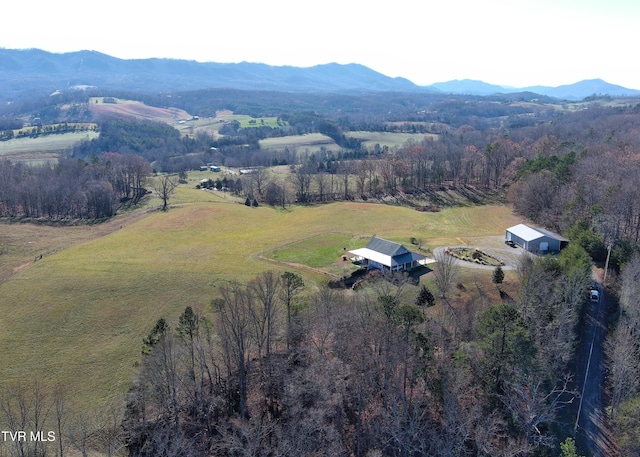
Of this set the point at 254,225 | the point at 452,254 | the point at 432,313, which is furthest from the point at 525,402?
the point at 254,225

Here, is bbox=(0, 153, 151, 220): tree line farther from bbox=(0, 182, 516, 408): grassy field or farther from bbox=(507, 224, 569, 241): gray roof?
bbox=(507, 224, 569, 241): gray roof

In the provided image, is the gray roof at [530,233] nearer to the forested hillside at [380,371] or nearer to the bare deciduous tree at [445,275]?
the forested hillside at [380,371]

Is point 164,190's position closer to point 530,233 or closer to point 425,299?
point 425,299

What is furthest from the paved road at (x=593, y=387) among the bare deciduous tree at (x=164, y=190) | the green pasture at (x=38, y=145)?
the green pasture at (x=38, y=145)

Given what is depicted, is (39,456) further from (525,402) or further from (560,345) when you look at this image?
(560,345)

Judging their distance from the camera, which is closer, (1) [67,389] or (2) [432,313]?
(1) [67,389]

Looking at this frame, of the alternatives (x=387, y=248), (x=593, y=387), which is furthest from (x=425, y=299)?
(x=593, y=387)

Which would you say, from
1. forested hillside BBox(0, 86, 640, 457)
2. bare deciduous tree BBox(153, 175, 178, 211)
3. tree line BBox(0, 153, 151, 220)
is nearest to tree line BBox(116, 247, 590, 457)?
forested hillside BBox(0, 86, 640, 457)
